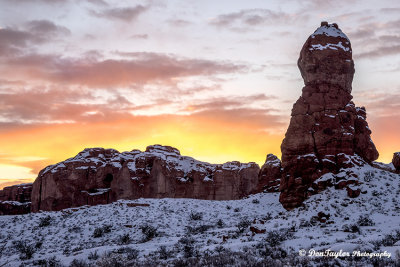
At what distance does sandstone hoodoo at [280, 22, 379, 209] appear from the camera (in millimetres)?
42656

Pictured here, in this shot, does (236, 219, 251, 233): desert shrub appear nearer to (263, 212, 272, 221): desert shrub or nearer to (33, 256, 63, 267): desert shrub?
(263, 212, 272, 221): desert shrub

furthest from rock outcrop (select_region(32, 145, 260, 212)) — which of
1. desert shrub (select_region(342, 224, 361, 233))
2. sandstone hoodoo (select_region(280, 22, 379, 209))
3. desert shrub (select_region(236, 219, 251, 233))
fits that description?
desert shrub (select_region(342, 224, 361, 233))

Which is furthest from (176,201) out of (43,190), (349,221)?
(43,190)

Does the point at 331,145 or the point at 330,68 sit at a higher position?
the point at 330,68

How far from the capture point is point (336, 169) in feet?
137

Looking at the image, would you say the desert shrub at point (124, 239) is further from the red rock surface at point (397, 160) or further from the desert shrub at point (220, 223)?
the red rock surface at point (397, 160)

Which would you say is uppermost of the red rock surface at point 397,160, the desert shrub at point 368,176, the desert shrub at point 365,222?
the red rock surface at point 397,160

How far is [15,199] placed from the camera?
104500 mm

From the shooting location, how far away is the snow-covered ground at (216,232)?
793 inches

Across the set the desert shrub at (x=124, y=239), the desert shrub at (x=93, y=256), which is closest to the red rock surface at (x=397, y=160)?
the desert shrub at (x=124, y=239)

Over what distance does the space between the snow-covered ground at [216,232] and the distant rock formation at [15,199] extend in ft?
192

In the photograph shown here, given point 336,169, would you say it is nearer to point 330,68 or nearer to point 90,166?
point 330,68

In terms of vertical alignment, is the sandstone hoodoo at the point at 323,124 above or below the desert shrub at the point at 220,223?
above

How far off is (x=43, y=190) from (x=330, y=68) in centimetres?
6912
